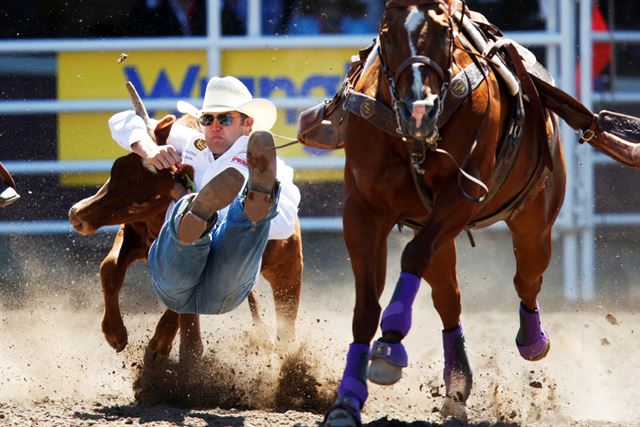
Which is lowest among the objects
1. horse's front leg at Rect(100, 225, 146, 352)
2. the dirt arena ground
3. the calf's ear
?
the dirt arena ground

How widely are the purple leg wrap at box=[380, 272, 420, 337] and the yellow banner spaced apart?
178 inches

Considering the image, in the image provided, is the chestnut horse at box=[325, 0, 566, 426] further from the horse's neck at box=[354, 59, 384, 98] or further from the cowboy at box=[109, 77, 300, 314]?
the cowboy at box=[109, 77, 300, 314]

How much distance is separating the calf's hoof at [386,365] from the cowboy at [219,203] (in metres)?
0.80

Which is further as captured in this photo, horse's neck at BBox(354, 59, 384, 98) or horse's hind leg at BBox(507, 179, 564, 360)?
horse's hind leg at BBox(507, 179, 564, 360)

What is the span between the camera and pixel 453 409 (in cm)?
555

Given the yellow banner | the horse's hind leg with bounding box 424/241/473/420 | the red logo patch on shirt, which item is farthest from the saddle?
the yellow banner

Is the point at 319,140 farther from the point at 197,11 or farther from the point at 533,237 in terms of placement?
the point at 197,11

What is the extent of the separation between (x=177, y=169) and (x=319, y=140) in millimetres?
713

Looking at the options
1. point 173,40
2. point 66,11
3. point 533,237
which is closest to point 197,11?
point 173,40

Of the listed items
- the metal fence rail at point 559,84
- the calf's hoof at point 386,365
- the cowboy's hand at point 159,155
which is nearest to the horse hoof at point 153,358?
the cowboy's hand at point 159,155

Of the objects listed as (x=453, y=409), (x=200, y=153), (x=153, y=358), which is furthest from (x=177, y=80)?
(x=453, y=409)

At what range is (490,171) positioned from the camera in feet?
15.9

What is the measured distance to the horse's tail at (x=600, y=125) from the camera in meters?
5.37

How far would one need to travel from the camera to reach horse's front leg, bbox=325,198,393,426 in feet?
14.7
